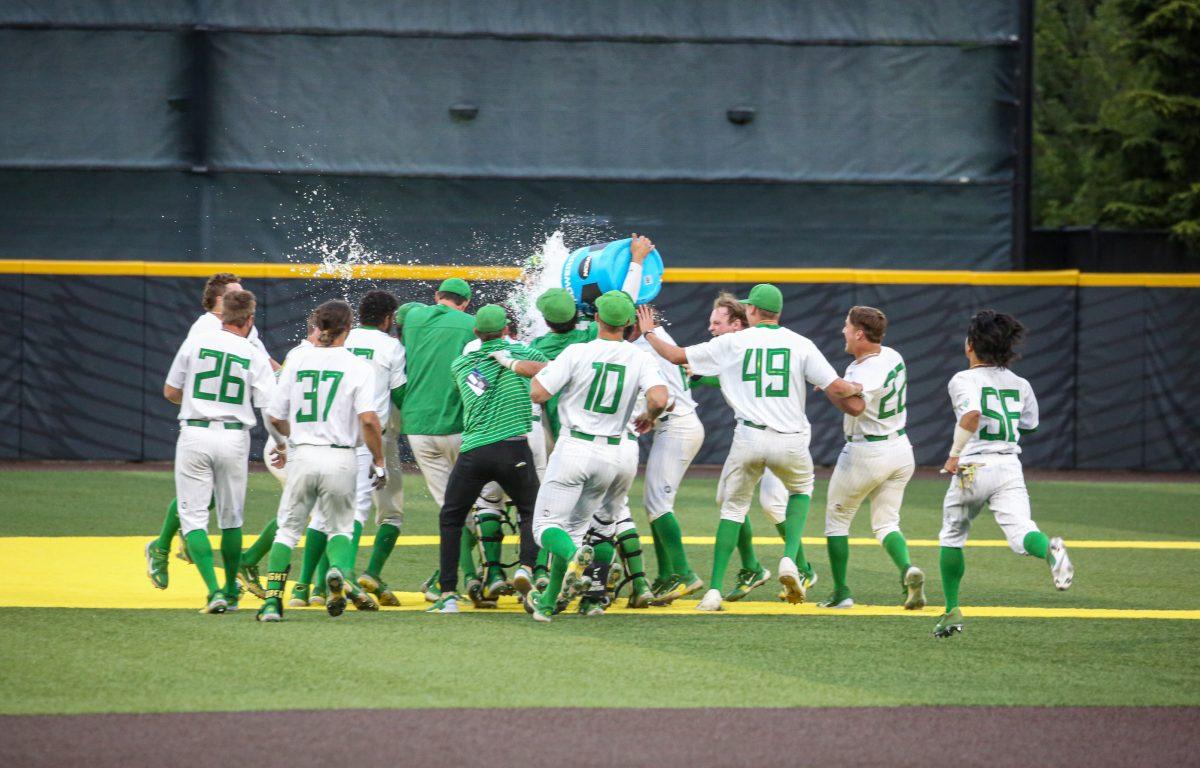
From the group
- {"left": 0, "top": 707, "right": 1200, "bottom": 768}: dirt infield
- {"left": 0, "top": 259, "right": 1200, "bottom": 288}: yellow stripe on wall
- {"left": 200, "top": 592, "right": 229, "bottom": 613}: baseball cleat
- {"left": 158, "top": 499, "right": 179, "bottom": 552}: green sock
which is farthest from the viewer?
{"left": 0, "top": 259, "right": 1200, "bottom": 288}: yellow stripe on wall

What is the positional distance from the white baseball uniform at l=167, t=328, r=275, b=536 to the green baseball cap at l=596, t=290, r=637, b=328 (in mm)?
2085

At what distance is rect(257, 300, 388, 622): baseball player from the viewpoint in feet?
30.9

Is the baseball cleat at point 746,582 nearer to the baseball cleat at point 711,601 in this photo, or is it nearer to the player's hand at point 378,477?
the baseball cleat at point 711,601

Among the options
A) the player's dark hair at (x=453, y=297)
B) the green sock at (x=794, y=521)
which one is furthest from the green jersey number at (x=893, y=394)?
the player's dark hair at (x=453, y=297)

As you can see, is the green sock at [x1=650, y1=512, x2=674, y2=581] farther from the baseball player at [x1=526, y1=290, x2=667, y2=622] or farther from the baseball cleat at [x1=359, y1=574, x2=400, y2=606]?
the baseball cleat at [x1=359, y1=574, x2=400, y2=606]

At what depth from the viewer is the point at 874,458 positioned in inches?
416

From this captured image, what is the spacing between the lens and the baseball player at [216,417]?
31.3ft

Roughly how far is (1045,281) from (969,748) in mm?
15494

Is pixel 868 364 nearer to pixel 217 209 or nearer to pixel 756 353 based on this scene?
pixel 756 353

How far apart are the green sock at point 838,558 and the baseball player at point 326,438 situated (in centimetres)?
314

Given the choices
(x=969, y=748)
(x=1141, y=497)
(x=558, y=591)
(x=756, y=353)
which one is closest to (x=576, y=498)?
(x=558, y=591)

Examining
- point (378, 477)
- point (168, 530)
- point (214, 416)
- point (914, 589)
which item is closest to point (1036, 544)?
point (914, 589)

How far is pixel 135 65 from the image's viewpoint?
2091 centimetres

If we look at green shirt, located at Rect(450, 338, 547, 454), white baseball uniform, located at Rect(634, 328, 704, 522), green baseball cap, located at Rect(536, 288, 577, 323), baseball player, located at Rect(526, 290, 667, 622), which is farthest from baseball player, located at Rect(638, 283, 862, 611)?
green shirt, located at Rect(450, 338, 547, 454)
